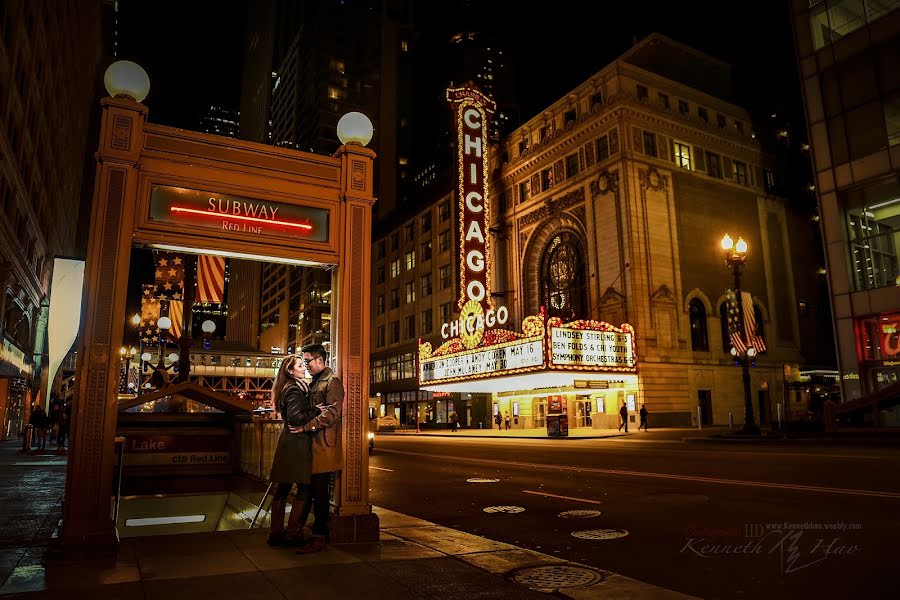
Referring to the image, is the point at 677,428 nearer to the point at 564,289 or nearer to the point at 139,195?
the point at 564,289

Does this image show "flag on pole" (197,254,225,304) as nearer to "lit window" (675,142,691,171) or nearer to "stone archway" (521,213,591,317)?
"stone archway" (521,213,591,317)

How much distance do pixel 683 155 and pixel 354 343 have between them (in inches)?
1648

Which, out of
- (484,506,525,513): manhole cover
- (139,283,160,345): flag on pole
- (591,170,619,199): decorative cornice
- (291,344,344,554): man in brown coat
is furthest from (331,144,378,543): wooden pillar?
(591,170,619,199): decorative cornice

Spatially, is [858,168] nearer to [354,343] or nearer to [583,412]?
[583,412]

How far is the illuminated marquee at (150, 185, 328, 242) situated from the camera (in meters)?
6.71

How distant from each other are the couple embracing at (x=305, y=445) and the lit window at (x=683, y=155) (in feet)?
136

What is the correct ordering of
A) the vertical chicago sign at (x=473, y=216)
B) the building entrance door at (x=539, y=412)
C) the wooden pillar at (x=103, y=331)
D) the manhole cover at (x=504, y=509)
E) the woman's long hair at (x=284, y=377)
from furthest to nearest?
the building entrance door at (x=539, y=412)
the vertical chicago sign at (x=473, y=216)
the manhole cover at (x=504, y=509)
the woman's long hair at (x=284, y=377)
the wooden pillar at (x=103, y=331)

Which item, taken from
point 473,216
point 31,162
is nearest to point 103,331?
point 31,162

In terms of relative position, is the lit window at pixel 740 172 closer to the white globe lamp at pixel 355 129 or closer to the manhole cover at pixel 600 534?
the manhole cover at pixel 600 534

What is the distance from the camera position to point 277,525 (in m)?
6.26

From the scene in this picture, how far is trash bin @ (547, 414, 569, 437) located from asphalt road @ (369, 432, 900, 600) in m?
16.0

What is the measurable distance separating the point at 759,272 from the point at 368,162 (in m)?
44.2

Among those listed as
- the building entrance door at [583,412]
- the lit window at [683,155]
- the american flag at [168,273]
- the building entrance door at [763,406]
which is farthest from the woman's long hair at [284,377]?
the lit window at [683,155]

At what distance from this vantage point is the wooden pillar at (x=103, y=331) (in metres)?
5.93
